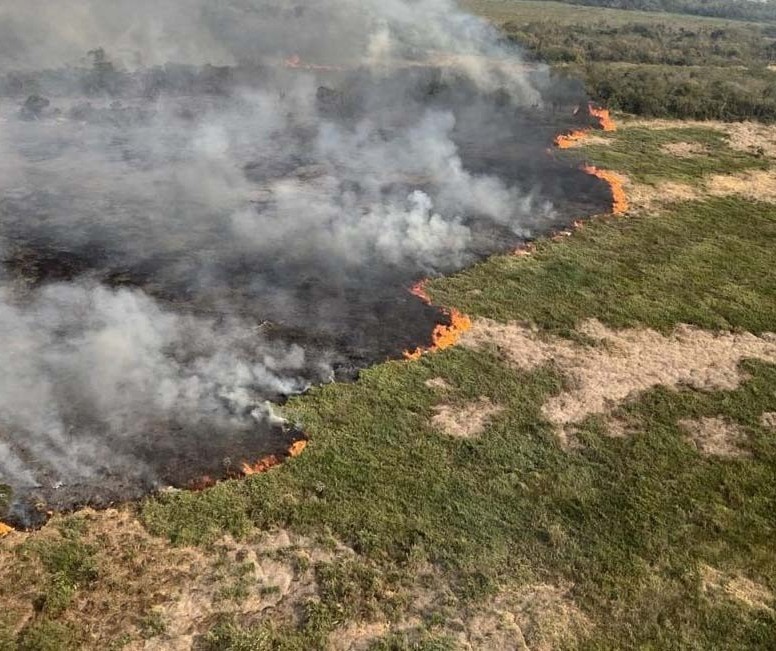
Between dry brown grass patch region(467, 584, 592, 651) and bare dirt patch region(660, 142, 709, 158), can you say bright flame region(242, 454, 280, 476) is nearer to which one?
dry brown grass patch region(467, 584, 592, 651)

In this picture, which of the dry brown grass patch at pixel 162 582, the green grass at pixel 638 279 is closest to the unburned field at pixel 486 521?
the dry brown grass patch at pixel 162 582

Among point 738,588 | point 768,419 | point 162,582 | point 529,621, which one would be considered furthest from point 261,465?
point 768,419

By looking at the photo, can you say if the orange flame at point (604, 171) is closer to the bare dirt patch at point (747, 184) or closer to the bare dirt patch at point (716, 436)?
the bare dirt patch at point (747, 184)

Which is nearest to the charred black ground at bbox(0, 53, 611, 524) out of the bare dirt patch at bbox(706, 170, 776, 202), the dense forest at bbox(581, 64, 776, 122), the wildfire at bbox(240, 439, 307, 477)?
the wildfire at bbox(240, 439, 307, 477)

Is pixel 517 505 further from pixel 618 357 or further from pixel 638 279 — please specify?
pixel 638 279

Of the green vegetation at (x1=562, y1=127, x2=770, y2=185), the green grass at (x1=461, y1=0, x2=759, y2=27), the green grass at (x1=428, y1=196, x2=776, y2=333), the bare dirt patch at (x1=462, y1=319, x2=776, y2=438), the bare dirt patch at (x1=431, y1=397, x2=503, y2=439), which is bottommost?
the bare dirt patch at (x1=431, y1=397, x2=503, y2=439)
